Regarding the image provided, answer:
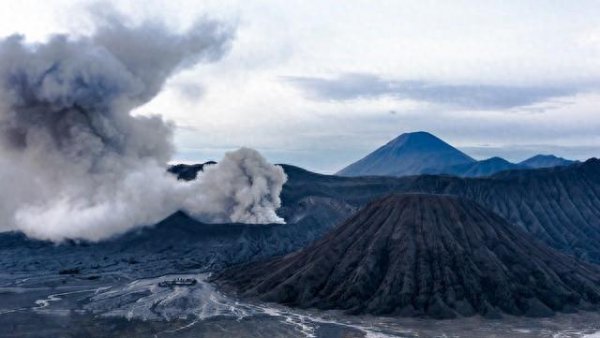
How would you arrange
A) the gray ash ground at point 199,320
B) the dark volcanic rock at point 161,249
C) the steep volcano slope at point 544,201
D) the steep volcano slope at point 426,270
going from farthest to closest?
the steep volcano slope at point 544,201 → the dark volcanic rock at point 161,249 → the steep volcano slope at point 426,270 → the gray ash ground at point 199,320

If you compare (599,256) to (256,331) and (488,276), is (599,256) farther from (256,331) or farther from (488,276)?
(256,331)

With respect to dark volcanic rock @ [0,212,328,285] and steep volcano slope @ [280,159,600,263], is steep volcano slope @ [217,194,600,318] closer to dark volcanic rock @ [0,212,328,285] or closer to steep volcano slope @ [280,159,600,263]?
dark volcanic rock @ [0,212,328,285]

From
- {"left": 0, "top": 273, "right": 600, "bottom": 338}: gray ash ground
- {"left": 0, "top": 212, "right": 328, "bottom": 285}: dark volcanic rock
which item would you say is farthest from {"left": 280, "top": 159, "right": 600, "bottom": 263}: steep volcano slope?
{"left": 0, "top": 273, "right": 600, "bottom": 338}: gray ash ground

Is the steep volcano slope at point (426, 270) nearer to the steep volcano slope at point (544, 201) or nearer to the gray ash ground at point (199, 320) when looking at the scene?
the gray ash ground at point (199, 320)

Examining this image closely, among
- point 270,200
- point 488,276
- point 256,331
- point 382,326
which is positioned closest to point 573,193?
point 270,200

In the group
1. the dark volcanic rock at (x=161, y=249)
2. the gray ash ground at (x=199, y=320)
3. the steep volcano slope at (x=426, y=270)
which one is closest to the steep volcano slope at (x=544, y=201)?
the dark volcanic rock at (x=161, y=249)
